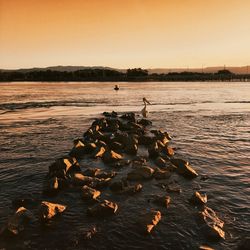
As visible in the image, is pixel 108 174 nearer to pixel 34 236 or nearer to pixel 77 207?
pixel 77 207

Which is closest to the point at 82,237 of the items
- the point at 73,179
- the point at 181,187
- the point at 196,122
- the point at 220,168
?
the point at 73,179

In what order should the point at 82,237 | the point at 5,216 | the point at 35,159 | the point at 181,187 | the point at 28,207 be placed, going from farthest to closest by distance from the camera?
the point at 35,159, the point at 181,187, the point at 28,207, the point at 5,216, the point at 82,237

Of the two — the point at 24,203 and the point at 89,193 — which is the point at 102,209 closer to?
the point at 89,193

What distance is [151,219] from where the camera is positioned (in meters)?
9.20

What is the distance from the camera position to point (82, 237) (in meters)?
8.54

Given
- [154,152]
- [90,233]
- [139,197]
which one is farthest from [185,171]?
[90,233]

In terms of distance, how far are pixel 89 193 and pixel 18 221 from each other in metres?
2.65

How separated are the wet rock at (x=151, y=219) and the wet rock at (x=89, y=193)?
2211 millimetres

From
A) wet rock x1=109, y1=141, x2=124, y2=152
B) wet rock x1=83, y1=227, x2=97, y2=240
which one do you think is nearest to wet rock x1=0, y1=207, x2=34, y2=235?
wet rock x1=83, y1=227, x2=97, y2=240

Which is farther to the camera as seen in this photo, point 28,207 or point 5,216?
point 28,207

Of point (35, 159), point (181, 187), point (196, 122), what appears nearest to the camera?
point (181, 187)

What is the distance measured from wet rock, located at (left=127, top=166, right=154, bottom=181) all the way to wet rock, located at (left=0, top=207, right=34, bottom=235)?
4494 millimetres

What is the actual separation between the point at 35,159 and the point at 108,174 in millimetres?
5618

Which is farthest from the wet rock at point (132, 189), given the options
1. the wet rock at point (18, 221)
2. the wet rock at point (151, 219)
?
the wet rock at point (18, 221)
